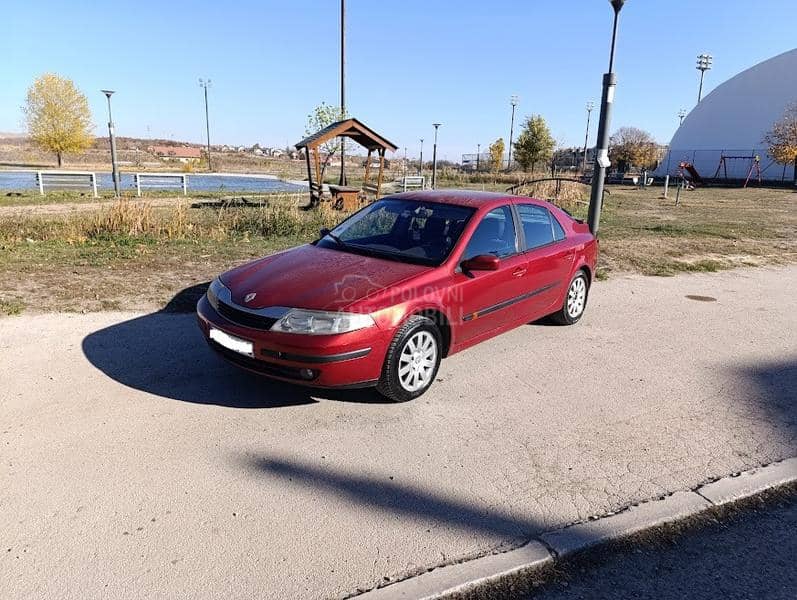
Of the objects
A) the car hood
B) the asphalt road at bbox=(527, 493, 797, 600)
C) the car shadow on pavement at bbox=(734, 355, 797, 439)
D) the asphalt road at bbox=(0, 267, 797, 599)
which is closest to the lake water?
the car hood

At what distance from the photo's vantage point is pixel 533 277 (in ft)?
17.0

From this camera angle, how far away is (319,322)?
3.65 metres

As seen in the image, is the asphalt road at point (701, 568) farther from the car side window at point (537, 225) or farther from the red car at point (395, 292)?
the car side window at point (537, 225)

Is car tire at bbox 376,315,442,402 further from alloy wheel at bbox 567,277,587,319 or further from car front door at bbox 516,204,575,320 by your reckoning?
alloy wheel at bbox 567,277,587,319

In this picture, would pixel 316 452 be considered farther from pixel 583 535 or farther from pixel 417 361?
pixel 583 535

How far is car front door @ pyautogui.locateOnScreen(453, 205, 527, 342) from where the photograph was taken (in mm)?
4422

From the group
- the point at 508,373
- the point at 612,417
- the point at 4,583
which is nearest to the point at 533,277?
the point at 508,373

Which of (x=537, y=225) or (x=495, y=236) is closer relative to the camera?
(x=495, y=236)

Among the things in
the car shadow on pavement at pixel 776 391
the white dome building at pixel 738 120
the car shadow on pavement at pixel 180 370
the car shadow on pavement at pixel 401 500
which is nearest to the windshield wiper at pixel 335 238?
the car shadow on pavement at pixel 180 370

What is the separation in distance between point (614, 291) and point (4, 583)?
7.43m

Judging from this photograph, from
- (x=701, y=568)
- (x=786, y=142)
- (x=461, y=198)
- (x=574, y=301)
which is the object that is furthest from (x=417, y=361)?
(x=786, y=142)

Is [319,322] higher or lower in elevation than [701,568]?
higher

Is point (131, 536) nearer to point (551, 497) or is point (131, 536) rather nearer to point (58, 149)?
point (551, 497)

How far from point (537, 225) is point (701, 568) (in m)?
3.61
